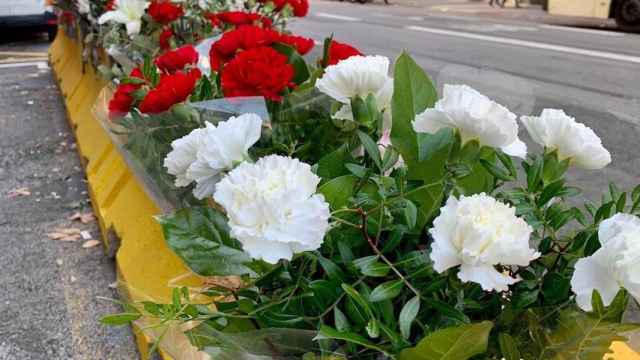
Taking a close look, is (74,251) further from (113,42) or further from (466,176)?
(466,176)

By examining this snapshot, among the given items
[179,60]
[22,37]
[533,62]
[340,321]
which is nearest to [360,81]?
[340,321]

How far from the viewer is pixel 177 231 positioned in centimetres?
121

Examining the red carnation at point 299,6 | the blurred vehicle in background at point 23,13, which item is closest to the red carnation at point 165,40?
the red carnation at point 299,6

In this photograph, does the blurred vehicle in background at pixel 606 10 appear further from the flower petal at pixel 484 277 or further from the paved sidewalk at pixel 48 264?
the flower petal at pixel 484 277

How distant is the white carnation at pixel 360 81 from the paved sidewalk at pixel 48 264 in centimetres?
193

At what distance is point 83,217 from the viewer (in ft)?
14.7

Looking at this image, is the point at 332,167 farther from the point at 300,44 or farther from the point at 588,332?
the point at 300,44

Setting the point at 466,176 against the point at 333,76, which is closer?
the point at 466,176

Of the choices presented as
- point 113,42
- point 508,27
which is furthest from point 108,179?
point 508,27

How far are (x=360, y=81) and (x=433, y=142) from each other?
0.70ft

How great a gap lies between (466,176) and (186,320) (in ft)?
1.72

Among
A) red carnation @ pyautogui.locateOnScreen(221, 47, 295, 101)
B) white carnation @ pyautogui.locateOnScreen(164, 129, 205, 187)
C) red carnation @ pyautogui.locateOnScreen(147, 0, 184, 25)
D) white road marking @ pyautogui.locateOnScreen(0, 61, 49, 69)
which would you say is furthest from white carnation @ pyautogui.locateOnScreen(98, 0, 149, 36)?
white road marking @ pyautogui.locateOnScreen(0, 61, 49, 69)

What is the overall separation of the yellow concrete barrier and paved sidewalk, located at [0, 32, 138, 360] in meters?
0.21

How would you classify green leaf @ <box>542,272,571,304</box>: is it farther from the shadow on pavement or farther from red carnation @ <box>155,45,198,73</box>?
the shadow on pavement
